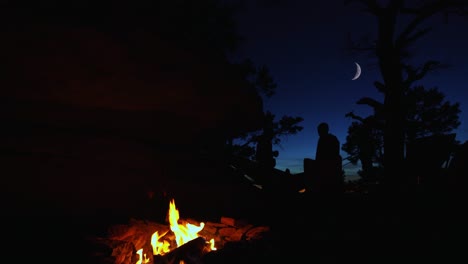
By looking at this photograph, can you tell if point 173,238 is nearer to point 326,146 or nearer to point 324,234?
point 324,234

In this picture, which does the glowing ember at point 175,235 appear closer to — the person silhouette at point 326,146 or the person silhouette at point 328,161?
the person silhouette at point 328,161

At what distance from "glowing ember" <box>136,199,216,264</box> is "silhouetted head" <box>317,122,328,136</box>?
3854 mm

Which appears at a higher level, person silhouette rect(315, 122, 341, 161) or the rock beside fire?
person silhouette rect(315, 122, 341, 161)

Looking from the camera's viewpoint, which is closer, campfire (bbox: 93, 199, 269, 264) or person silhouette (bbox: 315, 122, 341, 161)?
campfire (bbox: 93, 199, 269, 264)

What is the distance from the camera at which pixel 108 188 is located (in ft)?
16.5

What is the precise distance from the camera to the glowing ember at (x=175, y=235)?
4.64 metres

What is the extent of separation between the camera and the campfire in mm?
4125

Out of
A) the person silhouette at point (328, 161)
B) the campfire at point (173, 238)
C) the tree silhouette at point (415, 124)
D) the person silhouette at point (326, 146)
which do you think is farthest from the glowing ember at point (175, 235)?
A: the tree silhouette at point (415, 124)

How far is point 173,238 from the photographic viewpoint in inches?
193

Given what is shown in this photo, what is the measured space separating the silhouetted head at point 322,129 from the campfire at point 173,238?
3.09 m

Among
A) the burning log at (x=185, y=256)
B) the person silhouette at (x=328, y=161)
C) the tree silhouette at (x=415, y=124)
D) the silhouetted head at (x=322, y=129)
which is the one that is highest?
the tree silhouette at (x=415, y=124)

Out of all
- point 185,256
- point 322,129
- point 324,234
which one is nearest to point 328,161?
point 322,129

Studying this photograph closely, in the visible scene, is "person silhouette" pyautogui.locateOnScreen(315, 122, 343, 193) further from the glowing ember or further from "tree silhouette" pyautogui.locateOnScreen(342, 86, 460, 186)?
"tree silhouette" pyautogui.locateOnScreen(342, 86, 460, 186)

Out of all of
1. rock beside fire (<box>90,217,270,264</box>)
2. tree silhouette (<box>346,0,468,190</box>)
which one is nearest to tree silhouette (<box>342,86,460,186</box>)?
tree silhouette (<box>346,0,468,190</box>)
